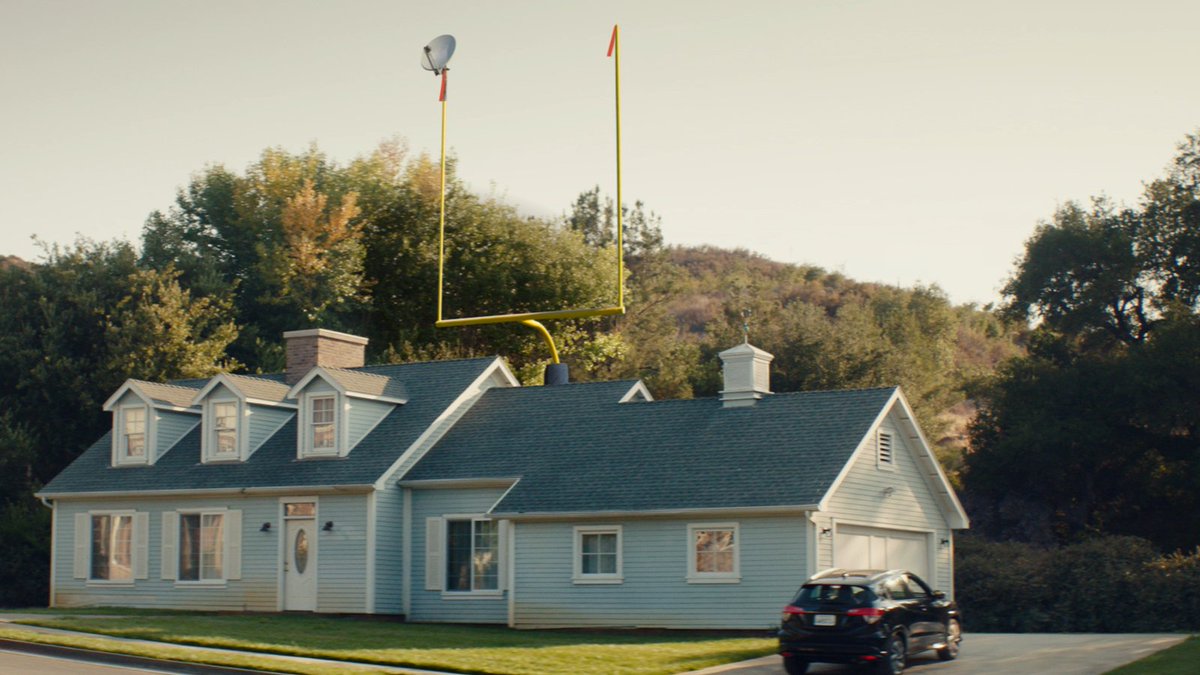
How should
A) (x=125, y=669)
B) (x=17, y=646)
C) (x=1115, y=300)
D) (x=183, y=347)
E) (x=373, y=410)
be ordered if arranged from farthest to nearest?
(x=1115, y=300)
(x=183, y=347)
(x=373, y=410)
(x=17, y=646)
(x=125, y=669)

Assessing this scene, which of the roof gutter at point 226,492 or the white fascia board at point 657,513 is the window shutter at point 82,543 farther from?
the white fascia board at point 657,513

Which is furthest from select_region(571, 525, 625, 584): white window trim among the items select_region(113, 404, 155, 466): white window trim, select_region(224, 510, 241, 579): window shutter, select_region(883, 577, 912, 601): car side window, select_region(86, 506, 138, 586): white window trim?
select_region(113, 404, 155, 466): white window trim

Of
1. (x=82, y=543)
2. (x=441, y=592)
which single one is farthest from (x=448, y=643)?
(x=82, y=543)

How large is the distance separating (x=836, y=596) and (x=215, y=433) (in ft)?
59.2

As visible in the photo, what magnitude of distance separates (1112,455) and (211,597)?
31.9 m

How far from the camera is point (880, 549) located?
29.4 meters

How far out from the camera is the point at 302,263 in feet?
165

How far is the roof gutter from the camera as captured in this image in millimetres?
30109

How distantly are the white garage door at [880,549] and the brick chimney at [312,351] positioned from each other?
1399 centimetres

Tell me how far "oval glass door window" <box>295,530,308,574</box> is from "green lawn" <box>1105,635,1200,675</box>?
57.5ft

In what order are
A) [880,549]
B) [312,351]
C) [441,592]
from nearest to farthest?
[880,549] < [441,592] < [312,351]

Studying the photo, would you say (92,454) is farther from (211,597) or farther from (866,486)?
(866,486)

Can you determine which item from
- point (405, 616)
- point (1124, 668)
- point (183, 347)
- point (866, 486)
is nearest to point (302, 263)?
point (183, 347)

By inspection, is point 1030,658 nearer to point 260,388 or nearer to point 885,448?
point 885,448
